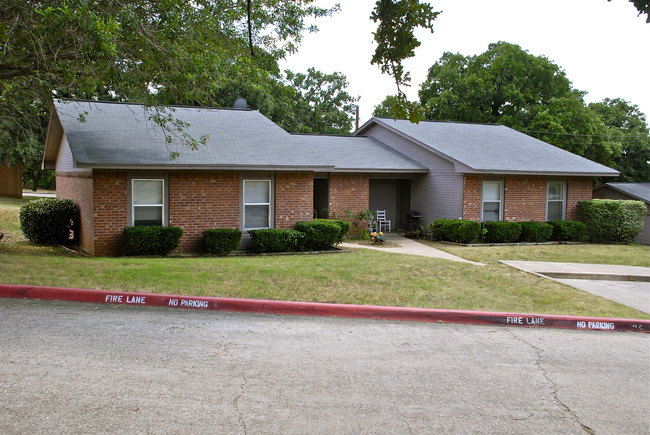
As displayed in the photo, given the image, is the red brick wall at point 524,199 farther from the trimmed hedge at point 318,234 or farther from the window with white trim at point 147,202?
the window with white trim at point 147,202

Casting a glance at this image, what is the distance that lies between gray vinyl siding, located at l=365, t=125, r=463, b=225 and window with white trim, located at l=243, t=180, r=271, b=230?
24.3ft

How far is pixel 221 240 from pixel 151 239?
1.95 metres

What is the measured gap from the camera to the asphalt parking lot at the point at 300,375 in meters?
4.62

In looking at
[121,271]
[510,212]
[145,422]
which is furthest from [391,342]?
A: [510,212]

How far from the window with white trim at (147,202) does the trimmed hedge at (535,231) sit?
42.5 feet

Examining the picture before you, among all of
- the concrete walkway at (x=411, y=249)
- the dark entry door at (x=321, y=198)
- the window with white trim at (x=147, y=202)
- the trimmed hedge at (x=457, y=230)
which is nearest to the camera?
the window with white trim at (x=147, y=202)

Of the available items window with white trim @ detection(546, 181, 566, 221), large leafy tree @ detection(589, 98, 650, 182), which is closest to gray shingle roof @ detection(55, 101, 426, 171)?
window with white trim @ detection(546, 181, 566, 221)

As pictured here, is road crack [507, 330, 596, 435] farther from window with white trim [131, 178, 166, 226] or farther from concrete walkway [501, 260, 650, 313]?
window with white trim [131, 178, 166, 226]

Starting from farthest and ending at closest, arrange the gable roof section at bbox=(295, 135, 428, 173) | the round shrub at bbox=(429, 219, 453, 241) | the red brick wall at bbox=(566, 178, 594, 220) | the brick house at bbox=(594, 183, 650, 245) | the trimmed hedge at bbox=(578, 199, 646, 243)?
the brick house at bbox=(594, 183, 650, 245) → the red brick wall at bbox=(566, 178, 594, 220) → the trimmed hedge at bbox=(578, 199, 646, 243) → the gable roof section at bbox=(295, 135, 428, 173) → the round shrub at bbox=(429, 219, 453, 241)

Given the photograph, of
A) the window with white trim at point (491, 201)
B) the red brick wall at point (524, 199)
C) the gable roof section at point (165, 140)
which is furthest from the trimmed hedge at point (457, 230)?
the gable roof section at point (165, 140)

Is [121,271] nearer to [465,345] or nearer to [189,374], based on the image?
[189,374]

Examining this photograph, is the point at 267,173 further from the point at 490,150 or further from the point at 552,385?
the point at 552,385

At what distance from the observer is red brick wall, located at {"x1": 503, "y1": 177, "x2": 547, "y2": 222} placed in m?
20.8

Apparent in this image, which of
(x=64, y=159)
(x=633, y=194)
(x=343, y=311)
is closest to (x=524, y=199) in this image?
(x=633, y=194)
